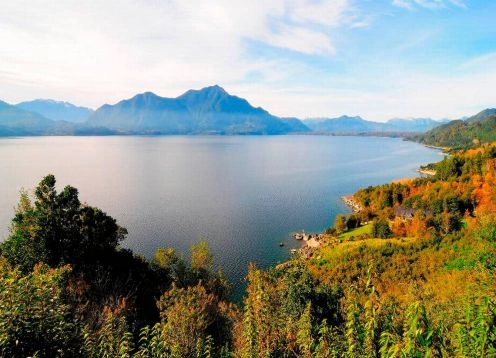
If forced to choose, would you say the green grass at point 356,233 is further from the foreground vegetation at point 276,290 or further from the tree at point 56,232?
the tree at point 56,232

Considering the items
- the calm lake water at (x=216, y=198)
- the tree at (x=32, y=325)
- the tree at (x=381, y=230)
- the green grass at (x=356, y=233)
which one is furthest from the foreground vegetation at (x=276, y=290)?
the calm lake water at (x=216, y=198)

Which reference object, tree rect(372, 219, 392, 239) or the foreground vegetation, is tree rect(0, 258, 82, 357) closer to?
the foreground vegetation

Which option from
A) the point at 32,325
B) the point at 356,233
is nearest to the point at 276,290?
the point at 32,325

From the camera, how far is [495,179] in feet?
206

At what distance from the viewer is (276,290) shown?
51.5ft

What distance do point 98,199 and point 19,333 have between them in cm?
7368

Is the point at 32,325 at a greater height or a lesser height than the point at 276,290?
greater

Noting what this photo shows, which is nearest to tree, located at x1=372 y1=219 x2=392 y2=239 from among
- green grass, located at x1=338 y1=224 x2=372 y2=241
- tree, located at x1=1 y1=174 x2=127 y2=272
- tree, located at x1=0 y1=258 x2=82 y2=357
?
green grass, located at x1=338 y1=224 x2=372 y2=241

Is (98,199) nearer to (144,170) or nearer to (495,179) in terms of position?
(144,170)

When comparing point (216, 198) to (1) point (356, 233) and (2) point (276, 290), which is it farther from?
(2) point (276, 290)

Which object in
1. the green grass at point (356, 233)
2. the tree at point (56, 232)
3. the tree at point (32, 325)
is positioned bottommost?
→ the green grass at point (356, 233)

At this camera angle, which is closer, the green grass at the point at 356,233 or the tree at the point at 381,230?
the tree at the point at 381,230

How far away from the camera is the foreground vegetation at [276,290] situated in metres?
6.10

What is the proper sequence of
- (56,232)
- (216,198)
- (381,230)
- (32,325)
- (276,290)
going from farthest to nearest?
1. (216,198)
2. (381,230)
3. (56,232)
4. (276,290)
5. (32,325)
